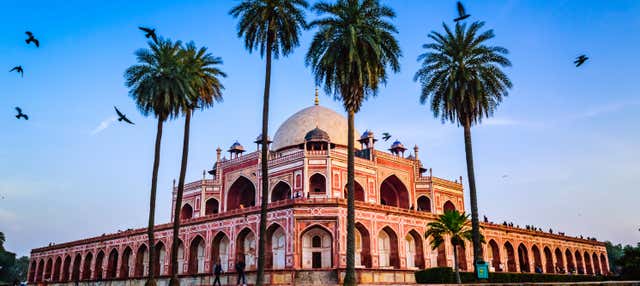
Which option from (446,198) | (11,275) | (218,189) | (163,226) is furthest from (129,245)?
(11,275)

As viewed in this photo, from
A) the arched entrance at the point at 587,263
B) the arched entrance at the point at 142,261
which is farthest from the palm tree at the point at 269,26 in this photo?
the arched entrance at the point at 587,263

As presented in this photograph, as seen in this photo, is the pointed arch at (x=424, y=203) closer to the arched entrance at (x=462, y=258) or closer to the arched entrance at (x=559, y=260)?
the arched entrance at (x=462, y=258)

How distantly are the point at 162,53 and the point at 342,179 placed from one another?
71.7 ft

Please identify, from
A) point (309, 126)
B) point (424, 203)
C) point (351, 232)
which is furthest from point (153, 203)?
point (424, 203)

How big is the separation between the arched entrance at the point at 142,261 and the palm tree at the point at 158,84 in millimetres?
21572

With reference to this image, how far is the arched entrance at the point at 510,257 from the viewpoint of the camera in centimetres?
5462

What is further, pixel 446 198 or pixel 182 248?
pixel 446 198

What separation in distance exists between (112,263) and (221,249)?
1797cm

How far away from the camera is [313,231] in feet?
137

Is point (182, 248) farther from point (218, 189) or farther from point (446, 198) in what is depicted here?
point (446, 198)

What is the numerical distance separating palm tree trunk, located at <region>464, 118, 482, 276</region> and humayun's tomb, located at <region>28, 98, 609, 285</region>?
33.4 ft

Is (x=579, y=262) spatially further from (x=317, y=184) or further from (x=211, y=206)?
(x=211, y=206)

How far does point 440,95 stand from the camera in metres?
33.1

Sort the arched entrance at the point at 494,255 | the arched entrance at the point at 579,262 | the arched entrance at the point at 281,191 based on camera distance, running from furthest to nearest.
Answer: the arched entrance at the point at 579,262
the arched entrance at the point at 494,255
the arched entrance at the point at 281,191
